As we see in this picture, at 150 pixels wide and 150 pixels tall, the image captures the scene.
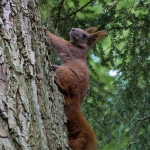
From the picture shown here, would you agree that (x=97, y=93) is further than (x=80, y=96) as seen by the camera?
Yes

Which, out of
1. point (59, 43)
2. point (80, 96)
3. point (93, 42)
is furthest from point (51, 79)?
point (93, 42)

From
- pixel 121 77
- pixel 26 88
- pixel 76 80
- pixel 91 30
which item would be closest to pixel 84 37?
pixel 91 30

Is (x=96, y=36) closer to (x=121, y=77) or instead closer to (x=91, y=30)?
(x=91, y=30)

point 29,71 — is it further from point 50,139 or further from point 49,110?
point 50,139

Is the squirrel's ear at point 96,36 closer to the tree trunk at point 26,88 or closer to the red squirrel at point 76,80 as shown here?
the red squirrel at point 76,80

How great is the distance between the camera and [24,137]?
4.74 ft

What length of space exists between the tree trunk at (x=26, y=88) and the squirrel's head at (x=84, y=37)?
1.44 m

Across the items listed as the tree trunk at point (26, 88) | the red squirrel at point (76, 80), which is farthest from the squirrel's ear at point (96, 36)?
A: the tree trunk at point (26, 88)

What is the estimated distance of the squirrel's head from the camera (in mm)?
3531

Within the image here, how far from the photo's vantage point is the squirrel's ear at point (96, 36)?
3369 mm

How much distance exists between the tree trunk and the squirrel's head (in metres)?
1.44

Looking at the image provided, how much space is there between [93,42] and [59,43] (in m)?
0.49

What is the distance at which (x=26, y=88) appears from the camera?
5.37 ft

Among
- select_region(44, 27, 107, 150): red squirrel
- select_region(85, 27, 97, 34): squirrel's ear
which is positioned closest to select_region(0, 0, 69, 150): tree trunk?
select_region(44, 27, 107, 150): red squirrel
